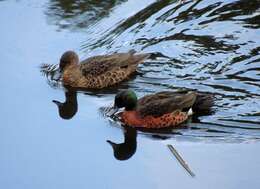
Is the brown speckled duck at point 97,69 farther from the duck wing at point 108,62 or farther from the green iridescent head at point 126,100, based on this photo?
the green iridescent head at point 126,100

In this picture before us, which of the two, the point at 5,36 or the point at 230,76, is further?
the point at 5,36

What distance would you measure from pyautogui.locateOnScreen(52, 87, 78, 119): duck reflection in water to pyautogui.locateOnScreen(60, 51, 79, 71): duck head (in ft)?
1.73

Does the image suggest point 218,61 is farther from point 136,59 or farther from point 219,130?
point 219,130

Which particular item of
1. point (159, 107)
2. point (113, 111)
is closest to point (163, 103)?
point (159, 107)

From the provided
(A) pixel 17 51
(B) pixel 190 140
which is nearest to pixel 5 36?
(A) pixel 17 51

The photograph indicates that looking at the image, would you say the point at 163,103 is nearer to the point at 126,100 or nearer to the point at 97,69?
the point at 126,100

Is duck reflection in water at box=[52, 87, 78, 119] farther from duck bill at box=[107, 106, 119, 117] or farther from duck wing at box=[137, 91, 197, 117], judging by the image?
duck wing at box=[137, 91, 197, 117]

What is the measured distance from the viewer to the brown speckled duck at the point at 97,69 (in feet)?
35.4

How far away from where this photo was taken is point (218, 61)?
11.0 meters

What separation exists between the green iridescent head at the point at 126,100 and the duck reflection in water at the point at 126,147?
1.35ft

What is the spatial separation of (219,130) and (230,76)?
1550 millimetres

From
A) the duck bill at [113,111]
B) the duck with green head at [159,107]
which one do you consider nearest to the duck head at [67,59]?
the duck bill at [113,111]

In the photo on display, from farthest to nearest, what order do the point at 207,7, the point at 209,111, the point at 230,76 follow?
the point at 207,7 → the point at 230,76 → the point at 209,111

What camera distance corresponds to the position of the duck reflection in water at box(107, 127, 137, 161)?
28.7ft
